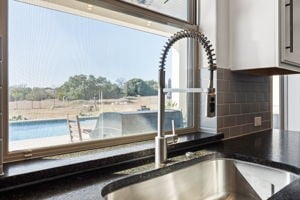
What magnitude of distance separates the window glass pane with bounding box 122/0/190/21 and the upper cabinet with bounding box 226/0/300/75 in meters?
0.28

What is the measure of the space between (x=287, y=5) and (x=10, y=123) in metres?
1.46

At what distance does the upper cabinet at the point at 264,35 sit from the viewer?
1423mm

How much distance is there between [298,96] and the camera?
2.91 m

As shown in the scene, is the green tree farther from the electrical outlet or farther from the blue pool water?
the electrical outlet

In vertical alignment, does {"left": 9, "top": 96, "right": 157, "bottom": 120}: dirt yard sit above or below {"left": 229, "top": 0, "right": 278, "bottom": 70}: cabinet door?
below

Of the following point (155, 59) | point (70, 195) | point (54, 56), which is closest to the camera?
point (70, 195)

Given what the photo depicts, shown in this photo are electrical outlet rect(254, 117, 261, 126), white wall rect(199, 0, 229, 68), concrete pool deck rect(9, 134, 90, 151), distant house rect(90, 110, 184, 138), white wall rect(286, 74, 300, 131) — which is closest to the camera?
concrete pool deck rect(9, 134, 90, 151)

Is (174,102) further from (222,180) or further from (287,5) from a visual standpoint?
(287,5)

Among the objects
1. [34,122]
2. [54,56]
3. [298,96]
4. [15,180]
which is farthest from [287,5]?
[298,96]

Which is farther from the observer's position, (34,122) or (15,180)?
(34,122)

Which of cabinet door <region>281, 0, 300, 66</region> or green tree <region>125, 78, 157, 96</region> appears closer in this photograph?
green tree <region>125, 78, 157, 96</region>

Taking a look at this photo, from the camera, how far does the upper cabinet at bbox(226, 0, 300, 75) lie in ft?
4.67

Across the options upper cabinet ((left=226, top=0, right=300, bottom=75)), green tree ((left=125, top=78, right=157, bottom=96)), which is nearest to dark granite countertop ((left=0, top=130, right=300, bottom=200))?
green tree ((left=125, top=78, right=157, bottom=96))

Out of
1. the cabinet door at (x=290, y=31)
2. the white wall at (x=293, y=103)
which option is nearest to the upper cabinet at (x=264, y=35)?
the cabinet door at (x=290, y=31)
